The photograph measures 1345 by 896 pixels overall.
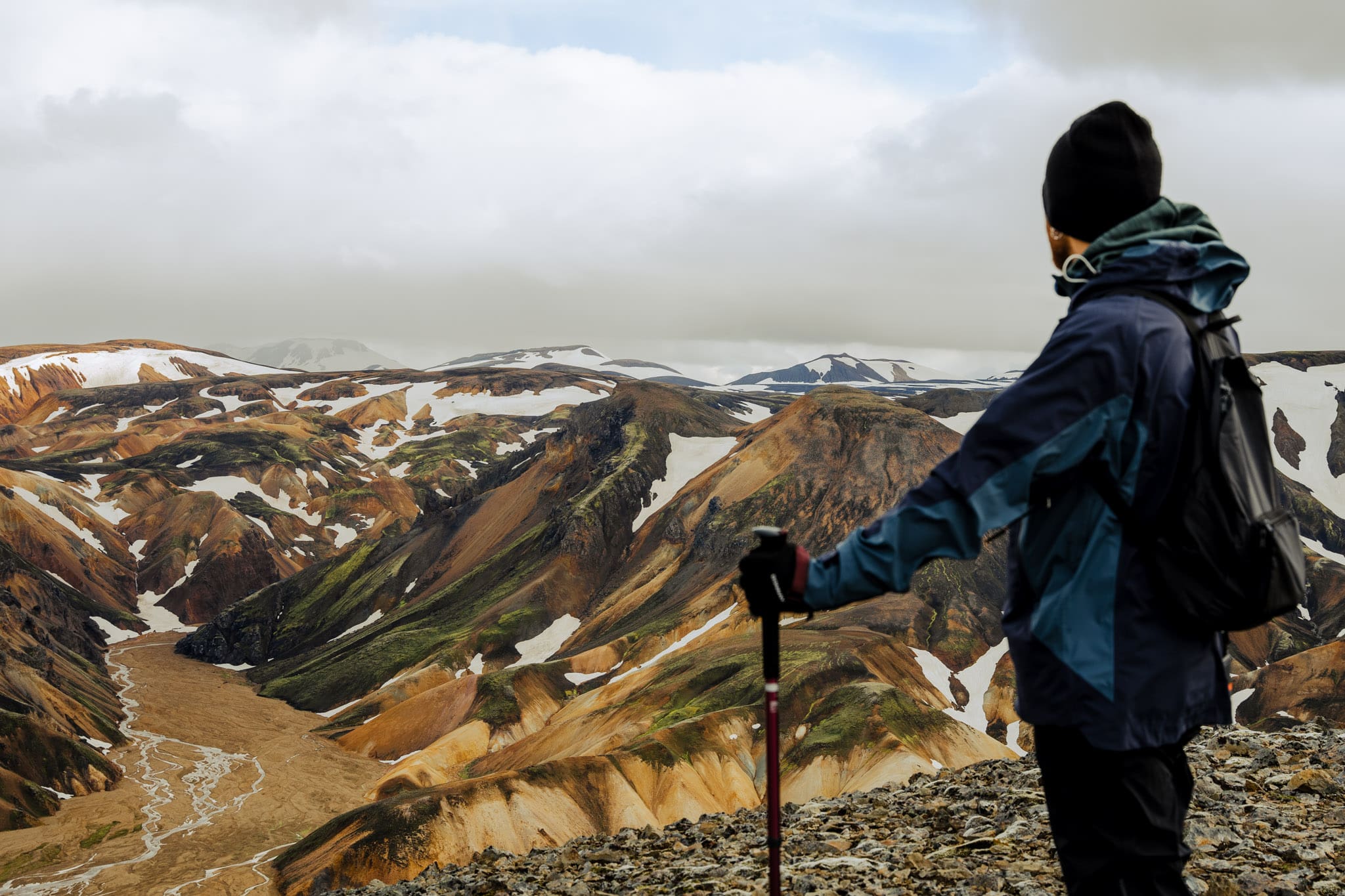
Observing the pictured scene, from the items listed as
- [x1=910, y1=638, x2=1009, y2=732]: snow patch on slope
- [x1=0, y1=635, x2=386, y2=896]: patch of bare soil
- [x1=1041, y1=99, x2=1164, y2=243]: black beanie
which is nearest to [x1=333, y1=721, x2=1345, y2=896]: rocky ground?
[x1=1041, y1=99, x2=1164, y2=243]: black beanie

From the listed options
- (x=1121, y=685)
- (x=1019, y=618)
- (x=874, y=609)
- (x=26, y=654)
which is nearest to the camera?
(x=1121, y=685)

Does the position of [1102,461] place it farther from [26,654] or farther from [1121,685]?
[26,654]

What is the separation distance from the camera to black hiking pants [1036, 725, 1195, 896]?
3.54 metres

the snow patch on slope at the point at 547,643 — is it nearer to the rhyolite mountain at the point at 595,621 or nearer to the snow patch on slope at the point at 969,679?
the rhyolite mountain at the point at 595,621

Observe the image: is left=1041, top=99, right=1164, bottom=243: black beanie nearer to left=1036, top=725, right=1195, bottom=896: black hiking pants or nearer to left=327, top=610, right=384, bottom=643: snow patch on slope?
left=1036, top=725, right=1195, bottom=896: black hiking pants

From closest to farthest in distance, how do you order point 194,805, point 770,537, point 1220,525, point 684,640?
point 1220,525, point 770,537, point 194,805, point 684,640

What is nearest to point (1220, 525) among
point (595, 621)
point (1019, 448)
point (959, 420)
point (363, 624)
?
point (1019, 448)

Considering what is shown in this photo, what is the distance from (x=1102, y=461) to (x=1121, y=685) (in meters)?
0.83

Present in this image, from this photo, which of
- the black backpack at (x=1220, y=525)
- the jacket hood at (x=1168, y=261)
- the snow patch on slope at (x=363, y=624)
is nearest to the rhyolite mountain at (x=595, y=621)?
the snow patch on slope at (x=363, y=624)

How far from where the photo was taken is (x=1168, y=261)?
143 inches

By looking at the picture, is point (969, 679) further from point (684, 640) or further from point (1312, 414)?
point (1312, 414)

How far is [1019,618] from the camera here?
383cm

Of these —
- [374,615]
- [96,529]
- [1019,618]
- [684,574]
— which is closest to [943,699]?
[684,574]

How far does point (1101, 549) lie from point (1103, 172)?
62.9 inches
